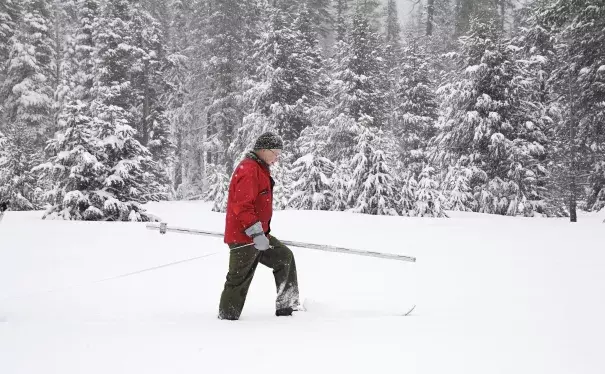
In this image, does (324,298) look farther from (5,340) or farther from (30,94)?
(30,94)

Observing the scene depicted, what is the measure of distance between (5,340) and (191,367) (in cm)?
149

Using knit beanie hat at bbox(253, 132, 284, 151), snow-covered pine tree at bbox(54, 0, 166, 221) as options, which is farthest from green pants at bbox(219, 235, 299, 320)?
snow-covered pine tree at bbox(54, 0, 166, 221)

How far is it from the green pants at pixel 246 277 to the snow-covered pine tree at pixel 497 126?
20.0 m

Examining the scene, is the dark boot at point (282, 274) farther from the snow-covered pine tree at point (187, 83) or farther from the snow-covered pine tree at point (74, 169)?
the snow-covered pine tree at point (187, 83)

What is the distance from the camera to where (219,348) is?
329 centimetres

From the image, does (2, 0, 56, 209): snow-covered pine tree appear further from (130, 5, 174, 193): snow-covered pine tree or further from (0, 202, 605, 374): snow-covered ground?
(0, 202, 605, 374): snow-covered ground

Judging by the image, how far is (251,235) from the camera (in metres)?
4.21

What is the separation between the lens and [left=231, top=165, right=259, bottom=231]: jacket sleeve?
14.0 feet

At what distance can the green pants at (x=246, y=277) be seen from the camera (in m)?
4.43

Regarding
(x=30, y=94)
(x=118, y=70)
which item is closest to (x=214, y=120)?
(x=118, y=70)

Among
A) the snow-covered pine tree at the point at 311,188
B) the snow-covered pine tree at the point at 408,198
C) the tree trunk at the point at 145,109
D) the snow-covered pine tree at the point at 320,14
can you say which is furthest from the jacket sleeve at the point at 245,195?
the snow-covered pine tree at the point at 320,14

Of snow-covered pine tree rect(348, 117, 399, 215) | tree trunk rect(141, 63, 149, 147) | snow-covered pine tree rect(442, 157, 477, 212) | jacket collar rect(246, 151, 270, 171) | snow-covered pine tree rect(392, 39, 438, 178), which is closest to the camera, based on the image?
jacket collar rect(246, 151, 270, 171)

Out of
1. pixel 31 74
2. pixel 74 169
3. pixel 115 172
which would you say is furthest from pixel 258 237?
pixel 31 74

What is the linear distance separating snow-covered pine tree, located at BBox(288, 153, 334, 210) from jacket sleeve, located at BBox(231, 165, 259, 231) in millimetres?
17825
